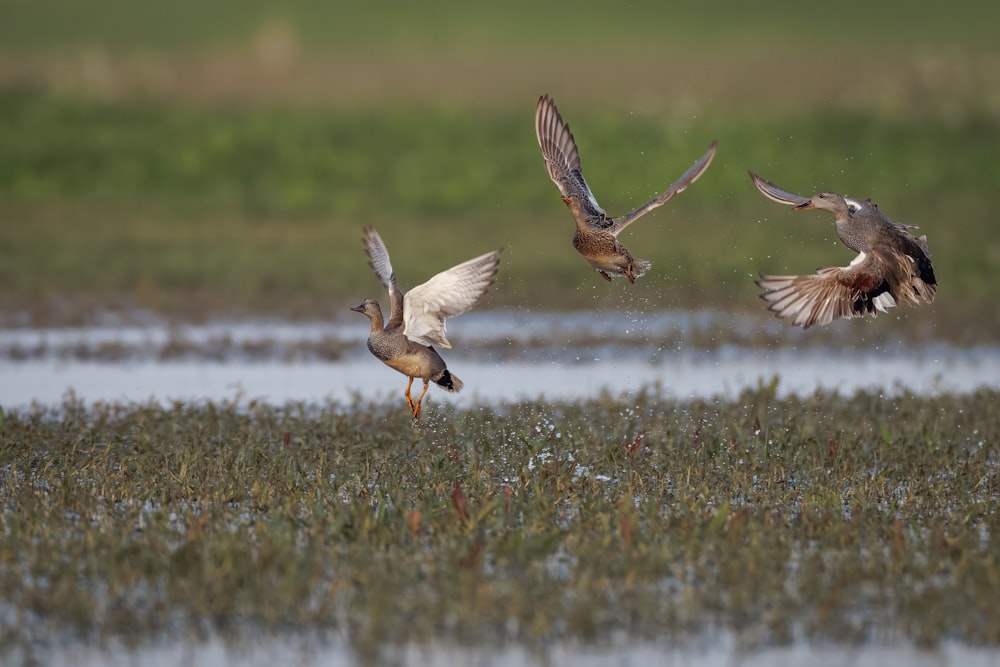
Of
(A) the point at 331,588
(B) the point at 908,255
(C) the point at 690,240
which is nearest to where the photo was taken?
(A) the point at 331,588

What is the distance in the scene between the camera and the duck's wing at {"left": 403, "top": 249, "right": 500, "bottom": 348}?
32.0ft

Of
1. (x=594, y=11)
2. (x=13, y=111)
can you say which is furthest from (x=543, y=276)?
(x=594, y=11)

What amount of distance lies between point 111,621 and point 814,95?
35.8m

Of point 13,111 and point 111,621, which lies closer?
point 111,621

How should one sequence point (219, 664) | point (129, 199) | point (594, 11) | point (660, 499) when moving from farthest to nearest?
point (594, 11) → point (129, 199) → point (660, 499) → point (219, 664)

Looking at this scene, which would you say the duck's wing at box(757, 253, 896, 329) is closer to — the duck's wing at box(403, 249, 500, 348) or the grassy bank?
the duck's wing at box(403, 249, 500, 348)

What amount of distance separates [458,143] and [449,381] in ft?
72.3

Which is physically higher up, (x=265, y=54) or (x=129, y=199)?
(x=265, y=54)

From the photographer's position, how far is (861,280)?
9680 mm

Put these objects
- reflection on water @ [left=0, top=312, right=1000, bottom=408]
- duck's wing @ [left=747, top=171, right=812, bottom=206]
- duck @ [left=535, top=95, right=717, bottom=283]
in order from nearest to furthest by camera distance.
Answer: duck's wing @ [left=747, top=171, right=812, bottom=206]
duck @ [left=535, top=95, right=717, bottom=283]
reflection on water @ [left=0, top=312, right=1000, bottom=408]

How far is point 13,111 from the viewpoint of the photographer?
3450cm

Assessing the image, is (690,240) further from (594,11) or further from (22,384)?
(594,11)

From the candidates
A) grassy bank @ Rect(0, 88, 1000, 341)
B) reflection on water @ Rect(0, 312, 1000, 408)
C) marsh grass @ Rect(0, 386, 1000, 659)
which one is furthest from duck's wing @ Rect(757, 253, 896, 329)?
grassy bank @ Rect(0, 88, 1000, 341)

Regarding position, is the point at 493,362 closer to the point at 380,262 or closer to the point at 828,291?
the point at 380,262
